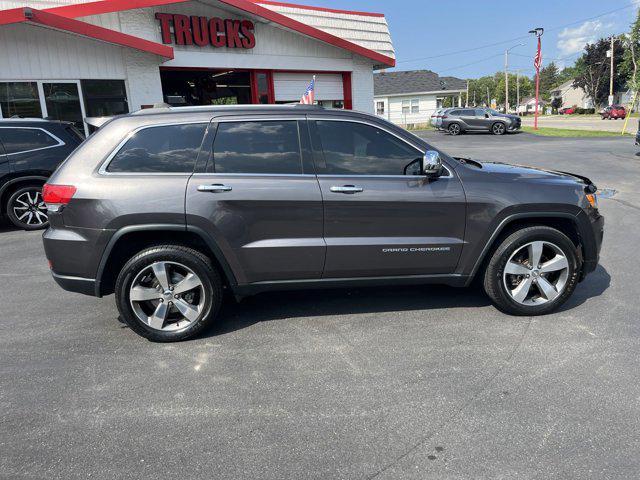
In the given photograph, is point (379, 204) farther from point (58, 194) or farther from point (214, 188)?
point (58, 194)

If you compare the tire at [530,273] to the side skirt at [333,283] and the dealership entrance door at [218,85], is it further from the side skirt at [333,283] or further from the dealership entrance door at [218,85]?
the dealership entrance door at [218,85]

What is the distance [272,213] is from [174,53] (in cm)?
1072

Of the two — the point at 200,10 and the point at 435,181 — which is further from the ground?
the point at 200,10

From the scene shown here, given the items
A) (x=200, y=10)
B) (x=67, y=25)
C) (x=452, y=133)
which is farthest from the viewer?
(x=452, y=133)

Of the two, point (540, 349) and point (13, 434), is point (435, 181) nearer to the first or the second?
point (540, 349)

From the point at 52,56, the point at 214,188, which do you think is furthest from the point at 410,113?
the point at 214,188

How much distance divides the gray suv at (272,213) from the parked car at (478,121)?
2867 centimetres

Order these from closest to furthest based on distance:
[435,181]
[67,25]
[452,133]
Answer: [435,181]
[67,25]
[452,133]

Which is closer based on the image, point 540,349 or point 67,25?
point 540,349

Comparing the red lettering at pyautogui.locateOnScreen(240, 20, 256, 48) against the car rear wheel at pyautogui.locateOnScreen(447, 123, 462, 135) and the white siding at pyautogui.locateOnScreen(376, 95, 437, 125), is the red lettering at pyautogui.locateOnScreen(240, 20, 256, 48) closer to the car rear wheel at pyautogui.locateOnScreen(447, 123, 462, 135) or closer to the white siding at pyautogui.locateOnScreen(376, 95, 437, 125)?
the car rear wheel at pyautogui.locateOnScreen(447, 123, 462, 135)

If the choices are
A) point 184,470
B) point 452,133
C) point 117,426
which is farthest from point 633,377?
point 452,133

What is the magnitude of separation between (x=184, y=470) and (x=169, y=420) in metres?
0.48

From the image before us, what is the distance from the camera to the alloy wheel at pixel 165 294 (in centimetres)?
378

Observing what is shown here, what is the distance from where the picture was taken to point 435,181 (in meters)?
3.92
